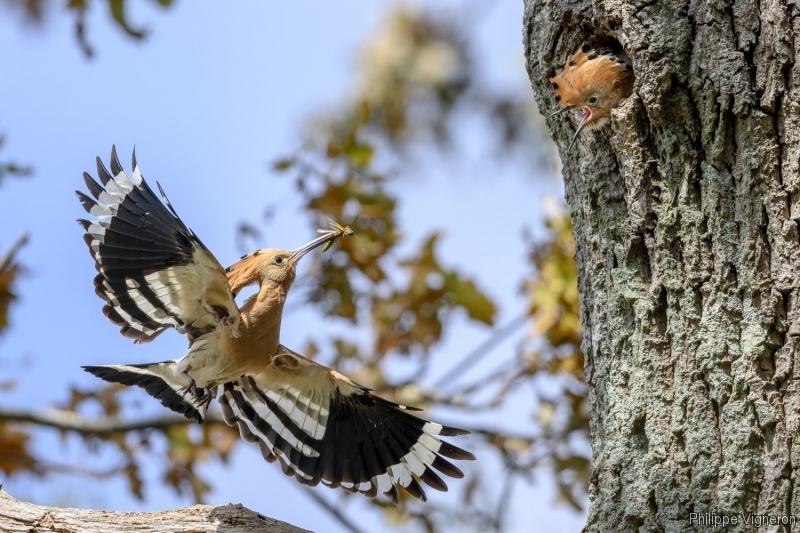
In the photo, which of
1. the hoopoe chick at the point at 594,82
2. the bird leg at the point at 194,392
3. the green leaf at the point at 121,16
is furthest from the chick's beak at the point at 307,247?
the hoopoe chick at the point at 594,82

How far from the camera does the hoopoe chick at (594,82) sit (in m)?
2.32

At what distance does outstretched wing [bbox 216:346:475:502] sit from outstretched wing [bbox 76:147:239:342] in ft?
1.45

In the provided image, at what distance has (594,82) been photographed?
2.30 metres

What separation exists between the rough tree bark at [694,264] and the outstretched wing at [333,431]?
92 centimetres

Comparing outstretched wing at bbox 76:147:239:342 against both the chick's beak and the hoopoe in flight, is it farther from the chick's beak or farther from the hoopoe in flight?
the chick's beak

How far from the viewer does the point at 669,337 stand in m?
2.22

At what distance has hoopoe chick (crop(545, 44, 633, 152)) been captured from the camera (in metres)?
2.32

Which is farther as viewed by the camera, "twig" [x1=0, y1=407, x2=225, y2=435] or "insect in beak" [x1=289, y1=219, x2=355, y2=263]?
"twig" [x1=0, y1=407, x2=225, y2=435]

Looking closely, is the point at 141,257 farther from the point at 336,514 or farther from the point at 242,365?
the point at 336,514

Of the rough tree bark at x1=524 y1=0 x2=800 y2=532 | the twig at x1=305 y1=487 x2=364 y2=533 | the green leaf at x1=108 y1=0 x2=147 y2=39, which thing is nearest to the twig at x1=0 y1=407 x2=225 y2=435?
the twig at x1=305 y1=487 x2=364 y2=533

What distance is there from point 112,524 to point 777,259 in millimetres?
1799

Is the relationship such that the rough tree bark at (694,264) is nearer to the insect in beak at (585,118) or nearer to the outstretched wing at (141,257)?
the insect in beak at (585,118)

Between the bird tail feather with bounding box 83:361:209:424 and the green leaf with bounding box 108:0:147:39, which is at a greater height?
the green leaf with bounding box 108:0:147:39

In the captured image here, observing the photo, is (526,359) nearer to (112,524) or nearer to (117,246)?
(117,246)
